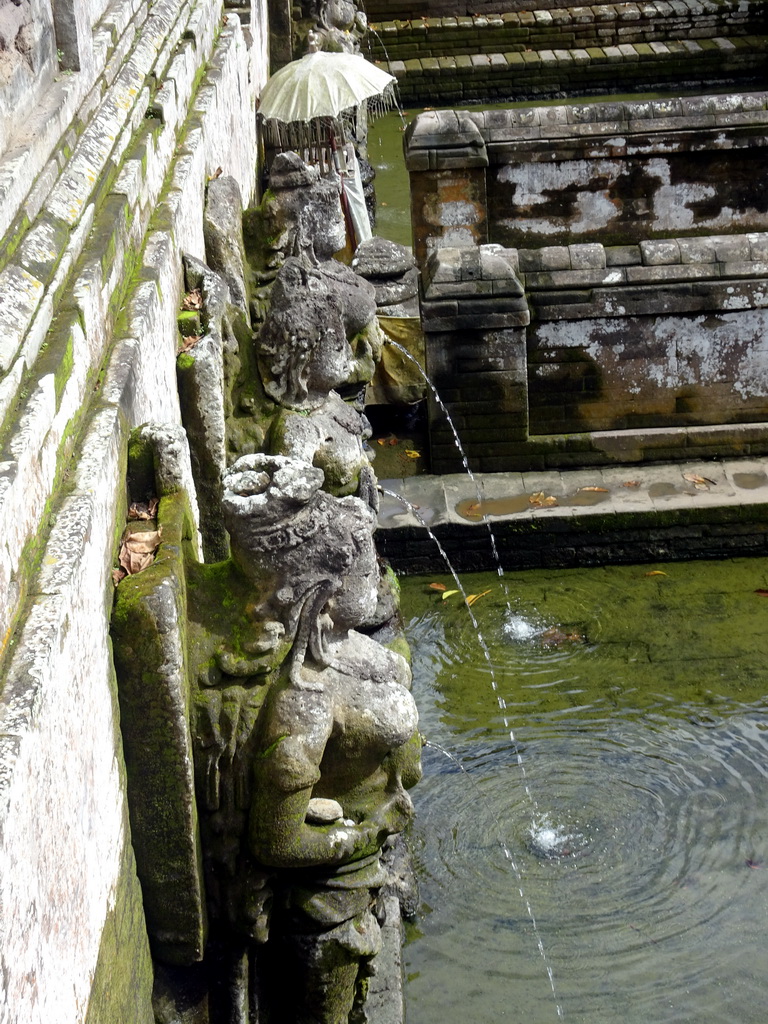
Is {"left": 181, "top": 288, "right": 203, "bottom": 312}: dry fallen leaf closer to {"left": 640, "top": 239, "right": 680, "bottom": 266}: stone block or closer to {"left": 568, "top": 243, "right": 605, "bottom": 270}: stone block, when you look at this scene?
{"left": 568, "top": 243, "right": 605, "bottom": 270}: stone block

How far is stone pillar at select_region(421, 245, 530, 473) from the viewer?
761 cm

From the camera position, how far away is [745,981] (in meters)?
4.64

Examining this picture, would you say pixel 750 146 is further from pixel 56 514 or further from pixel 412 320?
pixel 56 514

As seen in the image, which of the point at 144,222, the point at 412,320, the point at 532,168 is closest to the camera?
the point at 144,222

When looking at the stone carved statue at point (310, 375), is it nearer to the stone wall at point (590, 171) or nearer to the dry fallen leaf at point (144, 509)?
the dry fallen leaf at point (144, 509)

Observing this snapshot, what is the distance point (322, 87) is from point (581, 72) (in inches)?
433

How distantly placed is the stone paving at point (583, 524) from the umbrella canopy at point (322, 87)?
2.99 meters

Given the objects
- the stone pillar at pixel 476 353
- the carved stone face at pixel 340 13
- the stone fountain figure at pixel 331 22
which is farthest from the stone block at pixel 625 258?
the carved stone face at pixel 340 13

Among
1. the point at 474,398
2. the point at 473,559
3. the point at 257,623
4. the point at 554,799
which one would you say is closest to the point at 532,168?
the point at 474,398

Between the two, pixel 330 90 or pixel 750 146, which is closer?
pixel 330 90

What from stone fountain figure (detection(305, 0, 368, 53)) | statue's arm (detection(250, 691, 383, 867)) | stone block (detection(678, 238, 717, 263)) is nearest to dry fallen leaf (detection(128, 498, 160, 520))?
statue's arm (detection(250, 691, 383, 867))

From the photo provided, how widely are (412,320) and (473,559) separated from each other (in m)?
1.91

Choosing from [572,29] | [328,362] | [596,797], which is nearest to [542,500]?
[596,797]

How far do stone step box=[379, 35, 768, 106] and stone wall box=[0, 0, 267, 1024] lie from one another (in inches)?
565
